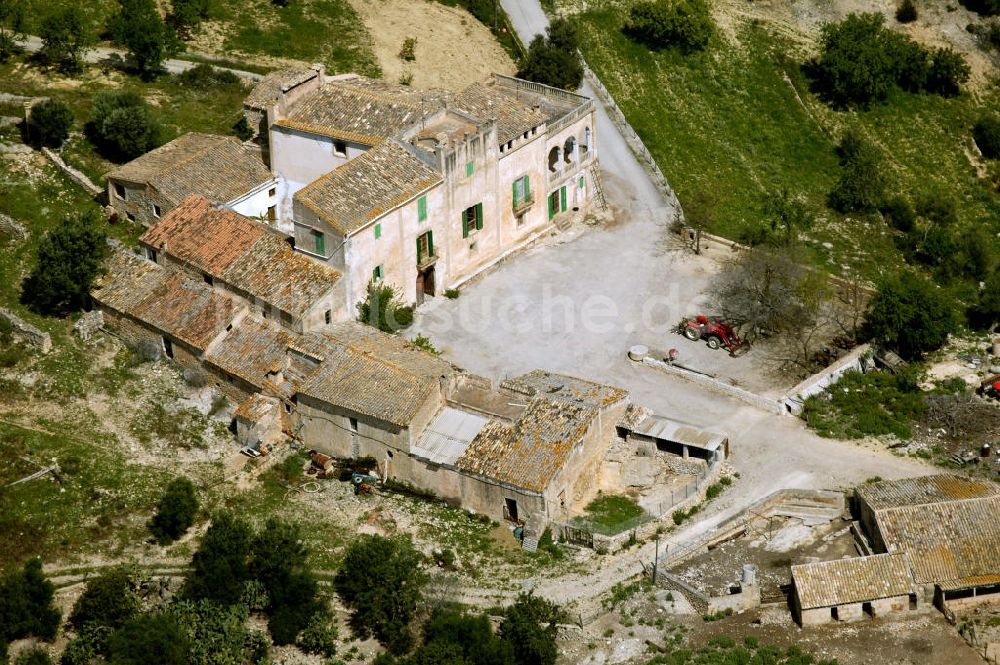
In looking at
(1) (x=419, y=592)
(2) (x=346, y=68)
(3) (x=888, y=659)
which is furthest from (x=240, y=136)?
(3) (x=888, y=659)

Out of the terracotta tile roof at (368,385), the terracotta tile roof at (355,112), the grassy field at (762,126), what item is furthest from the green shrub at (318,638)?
the grassy field at (762,126)

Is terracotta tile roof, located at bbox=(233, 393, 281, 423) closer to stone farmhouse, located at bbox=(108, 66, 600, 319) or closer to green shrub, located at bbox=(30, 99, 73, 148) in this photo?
stone farmhouse, located at bbox=(108, 66, 600, 319)

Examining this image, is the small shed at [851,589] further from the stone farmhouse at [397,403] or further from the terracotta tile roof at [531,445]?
the terracotta tile roof at [531,445]

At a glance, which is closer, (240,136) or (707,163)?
(240,136)

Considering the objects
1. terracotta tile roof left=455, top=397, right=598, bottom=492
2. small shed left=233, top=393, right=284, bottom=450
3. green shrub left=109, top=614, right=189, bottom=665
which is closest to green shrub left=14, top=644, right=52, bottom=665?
green shrub left=109, top=614, right=189, bottom=665

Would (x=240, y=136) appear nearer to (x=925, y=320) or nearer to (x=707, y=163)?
(x=707, y=163)

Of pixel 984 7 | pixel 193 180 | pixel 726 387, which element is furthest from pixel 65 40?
pixel 984 7
